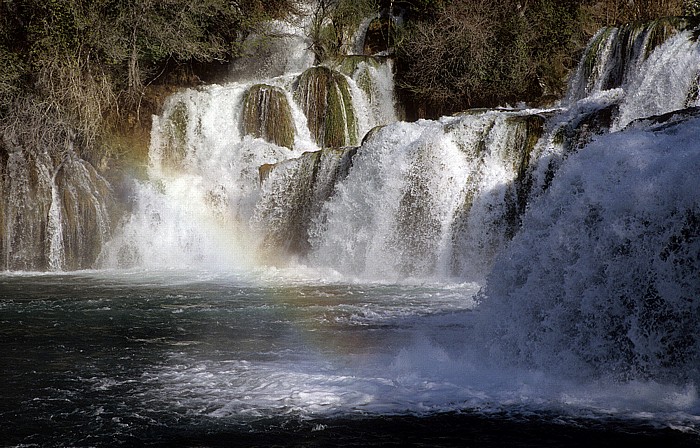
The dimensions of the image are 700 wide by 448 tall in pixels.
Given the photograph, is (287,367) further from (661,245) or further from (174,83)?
(174,83)

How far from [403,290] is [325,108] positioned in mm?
7413

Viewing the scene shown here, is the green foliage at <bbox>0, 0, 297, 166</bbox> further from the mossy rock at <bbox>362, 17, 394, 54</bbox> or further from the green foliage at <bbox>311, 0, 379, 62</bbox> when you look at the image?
the mossy rock at <bbox>362, 17, 394, 54</bbox>

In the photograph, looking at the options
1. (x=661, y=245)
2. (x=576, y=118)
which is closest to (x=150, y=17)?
(x=576, y=118)

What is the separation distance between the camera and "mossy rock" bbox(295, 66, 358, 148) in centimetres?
1784

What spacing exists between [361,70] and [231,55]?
3676 millimetres

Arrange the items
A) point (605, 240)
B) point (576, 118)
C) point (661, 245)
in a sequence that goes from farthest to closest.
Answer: point (576, 118) → point (605, 240) → point (661, 245)

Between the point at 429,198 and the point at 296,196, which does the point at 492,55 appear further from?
the point at 429,198

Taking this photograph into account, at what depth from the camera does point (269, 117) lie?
17.5m

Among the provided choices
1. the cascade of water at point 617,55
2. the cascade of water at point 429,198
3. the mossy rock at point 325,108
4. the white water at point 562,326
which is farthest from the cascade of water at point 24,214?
the cascade of water at point 617,55

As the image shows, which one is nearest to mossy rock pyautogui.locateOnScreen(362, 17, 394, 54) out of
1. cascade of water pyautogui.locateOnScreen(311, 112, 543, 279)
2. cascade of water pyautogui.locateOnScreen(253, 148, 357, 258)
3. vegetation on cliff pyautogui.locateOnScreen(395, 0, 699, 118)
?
vegetation on cliff pyautogui.locateOnScreen(395, 0, 699, 118)

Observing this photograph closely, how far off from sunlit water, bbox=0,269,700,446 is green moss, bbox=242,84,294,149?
8186 mm

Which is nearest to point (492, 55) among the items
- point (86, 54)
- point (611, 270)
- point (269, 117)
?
point (269, 117)

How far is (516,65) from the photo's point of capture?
715 inches

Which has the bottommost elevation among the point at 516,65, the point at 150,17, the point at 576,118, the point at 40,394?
the point at 40,394
